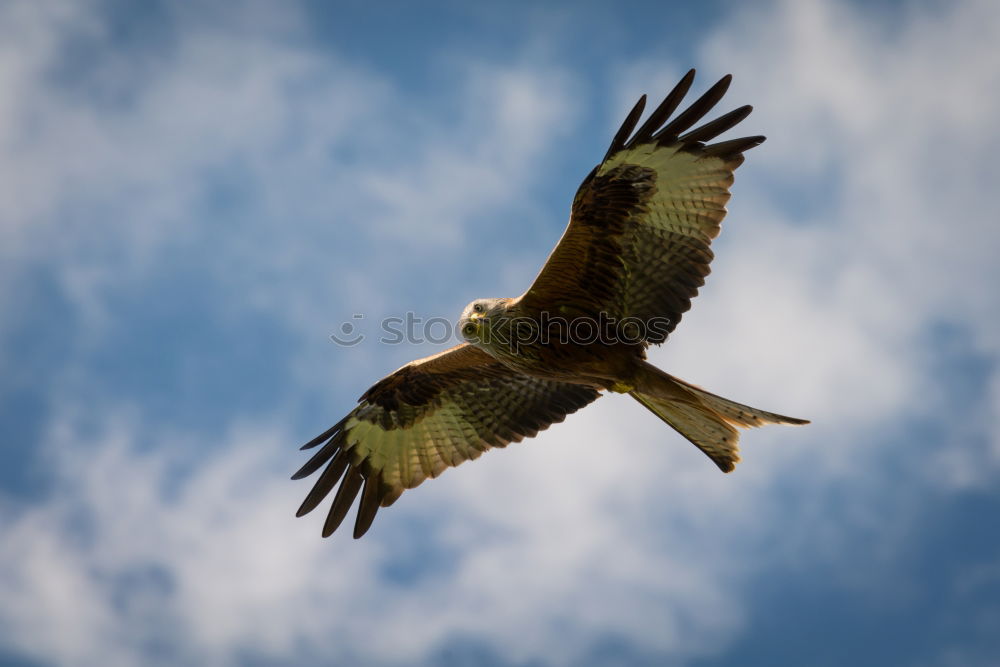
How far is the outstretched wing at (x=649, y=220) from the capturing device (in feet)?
23.0

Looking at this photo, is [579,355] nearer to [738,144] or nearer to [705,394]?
[705,394]

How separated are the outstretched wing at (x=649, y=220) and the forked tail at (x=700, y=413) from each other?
17.6 inches

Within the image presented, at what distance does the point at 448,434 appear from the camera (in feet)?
29.0

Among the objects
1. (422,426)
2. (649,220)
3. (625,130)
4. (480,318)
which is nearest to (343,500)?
(422,426)

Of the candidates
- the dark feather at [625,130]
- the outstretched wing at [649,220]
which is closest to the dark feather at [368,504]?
the outstretched wing at [649,220]

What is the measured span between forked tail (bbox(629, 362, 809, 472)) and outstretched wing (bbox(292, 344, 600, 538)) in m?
0.85

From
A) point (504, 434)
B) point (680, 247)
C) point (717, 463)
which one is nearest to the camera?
A: point (680, 247)

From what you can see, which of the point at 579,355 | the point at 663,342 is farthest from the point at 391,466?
A: the point at 663,342

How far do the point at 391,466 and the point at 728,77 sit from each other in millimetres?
4428

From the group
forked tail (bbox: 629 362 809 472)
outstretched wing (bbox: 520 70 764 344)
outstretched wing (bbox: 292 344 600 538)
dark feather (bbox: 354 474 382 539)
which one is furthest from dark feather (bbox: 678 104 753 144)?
dark feather (bbox: 354 474 382 539)

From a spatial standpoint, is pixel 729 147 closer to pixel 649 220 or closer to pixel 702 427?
pixel 649 220

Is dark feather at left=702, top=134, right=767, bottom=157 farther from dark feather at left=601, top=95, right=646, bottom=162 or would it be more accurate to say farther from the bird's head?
the bird's head

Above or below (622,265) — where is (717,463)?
below

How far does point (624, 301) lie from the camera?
294 inches
